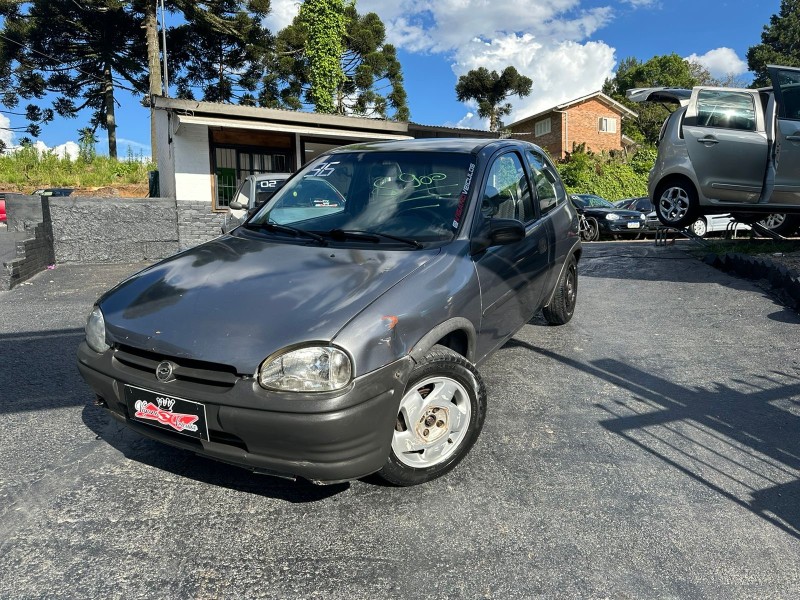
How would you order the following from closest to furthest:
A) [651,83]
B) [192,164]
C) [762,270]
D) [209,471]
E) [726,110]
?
[209,471], [762,270], [726,110], [192,164], [651,83]

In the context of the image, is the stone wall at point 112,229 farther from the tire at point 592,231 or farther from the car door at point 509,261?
Answer: the tire at point 592,231

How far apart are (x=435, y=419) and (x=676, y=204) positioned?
6721mm

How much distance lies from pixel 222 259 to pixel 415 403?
132 centimetres

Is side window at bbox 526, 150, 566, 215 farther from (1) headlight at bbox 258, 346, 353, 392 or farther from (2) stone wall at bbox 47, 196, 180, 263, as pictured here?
(2) stone wall at bbox 47, 196, 180, 263

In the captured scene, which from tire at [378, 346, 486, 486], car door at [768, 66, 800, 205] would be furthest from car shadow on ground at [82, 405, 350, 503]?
car door at [768, 66, 800, 205]

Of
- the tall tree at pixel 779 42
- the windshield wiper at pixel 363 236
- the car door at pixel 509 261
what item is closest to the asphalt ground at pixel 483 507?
the car door at pixel 509 261

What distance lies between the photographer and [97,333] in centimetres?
285

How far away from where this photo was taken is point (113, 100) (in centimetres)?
3281

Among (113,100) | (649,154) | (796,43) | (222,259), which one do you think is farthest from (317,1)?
(796,43)

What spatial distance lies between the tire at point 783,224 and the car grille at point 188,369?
939 cm

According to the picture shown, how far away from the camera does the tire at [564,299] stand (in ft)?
17.6

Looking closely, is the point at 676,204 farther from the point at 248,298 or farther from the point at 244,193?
the point at 248,298

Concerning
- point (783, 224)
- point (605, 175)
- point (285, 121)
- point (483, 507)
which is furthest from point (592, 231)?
point (605, 175)

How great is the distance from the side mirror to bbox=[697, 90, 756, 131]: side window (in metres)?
5.79
